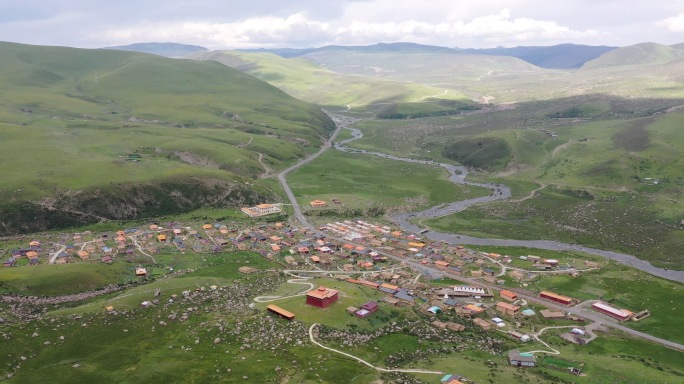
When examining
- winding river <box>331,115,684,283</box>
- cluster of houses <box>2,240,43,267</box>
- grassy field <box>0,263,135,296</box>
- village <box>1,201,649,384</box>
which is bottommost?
Result: winding river <box>331,115,684,283</box>

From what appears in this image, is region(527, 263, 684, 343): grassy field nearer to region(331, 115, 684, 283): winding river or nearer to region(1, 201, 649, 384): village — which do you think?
region(1, 201, 649, 384): village

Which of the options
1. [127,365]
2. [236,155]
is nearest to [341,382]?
[127,365]

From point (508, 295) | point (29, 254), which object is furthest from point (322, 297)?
point (29, 254)

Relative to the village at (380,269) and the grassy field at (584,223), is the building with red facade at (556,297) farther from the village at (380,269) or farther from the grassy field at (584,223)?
the grassy field at (584,223)

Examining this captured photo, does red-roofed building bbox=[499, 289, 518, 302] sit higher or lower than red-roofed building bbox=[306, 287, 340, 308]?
lower

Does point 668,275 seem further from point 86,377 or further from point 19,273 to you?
point 19,273

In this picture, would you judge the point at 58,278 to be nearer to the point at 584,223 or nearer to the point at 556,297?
the point at 556,297

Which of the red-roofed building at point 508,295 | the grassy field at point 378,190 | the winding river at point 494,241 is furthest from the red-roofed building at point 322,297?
the grassy field at point 378,190

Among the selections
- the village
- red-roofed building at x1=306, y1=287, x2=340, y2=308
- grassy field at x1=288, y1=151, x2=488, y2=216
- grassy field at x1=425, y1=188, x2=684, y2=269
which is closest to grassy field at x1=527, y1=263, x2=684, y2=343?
the village
